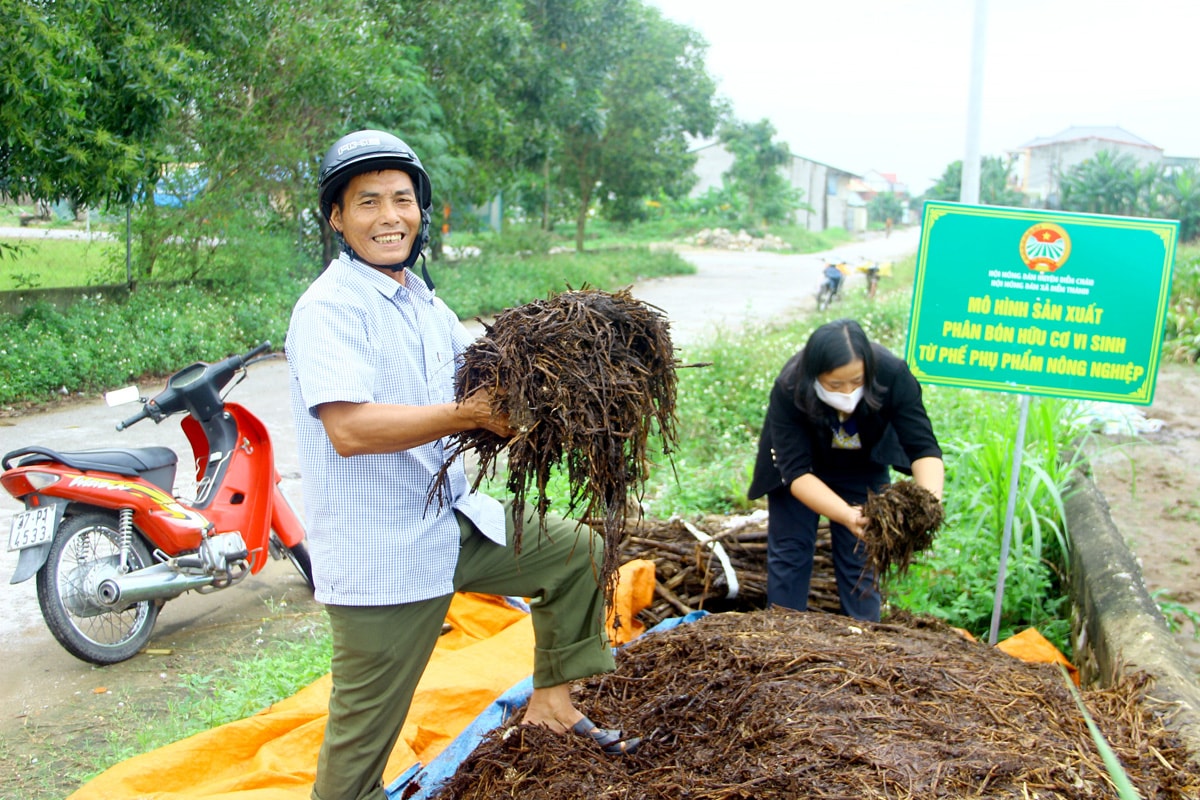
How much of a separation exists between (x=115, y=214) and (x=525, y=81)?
9.59 metres

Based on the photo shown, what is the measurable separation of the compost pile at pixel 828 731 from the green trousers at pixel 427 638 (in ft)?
0.89

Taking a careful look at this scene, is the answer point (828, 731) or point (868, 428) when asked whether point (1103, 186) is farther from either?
point (828, 731)

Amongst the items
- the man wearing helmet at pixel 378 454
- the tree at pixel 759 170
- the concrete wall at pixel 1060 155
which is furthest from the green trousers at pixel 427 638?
the concrete wall at pixel 1060 155

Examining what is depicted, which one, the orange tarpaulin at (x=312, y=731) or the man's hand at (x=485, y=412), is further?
the orange tarpaulin at (x=312, y=731)

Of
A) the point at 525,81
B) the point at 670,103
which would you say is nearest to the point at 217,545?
the point at 525,81

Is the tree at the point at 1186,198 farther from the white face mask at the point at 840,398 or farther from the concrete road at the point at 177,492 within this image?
the white face mask at the point at 840,398

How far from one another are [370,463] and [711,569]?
8.50ft

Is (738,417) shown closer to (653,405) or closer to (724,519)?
(724,519)

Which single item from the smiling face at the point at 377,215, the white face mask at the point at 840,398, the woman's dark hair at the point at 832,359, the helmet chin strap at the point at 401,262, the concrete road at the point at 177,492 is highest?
the smiling face at the point at 377,215

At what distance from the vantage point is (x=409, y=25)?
15.9 meters

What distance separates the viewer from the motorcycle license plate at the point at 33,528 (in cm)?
411

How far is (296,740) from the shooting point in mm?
3395

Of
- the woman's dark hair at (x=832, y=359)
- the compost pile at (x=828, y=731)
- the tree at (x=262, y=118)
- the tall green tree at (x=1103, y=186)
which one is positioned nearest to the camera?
the compost pile at (x=828, y=731)

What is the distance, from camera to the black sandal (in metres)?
2.96
